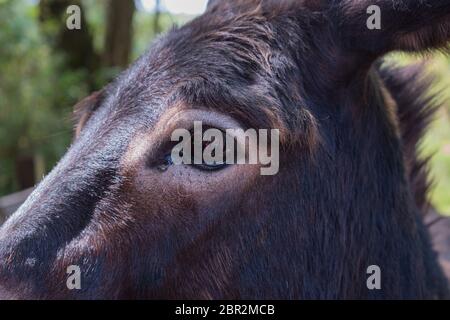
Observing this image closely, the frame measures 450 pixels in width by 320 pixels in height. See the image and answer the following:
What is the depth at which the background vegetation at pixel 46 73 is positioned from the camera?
9.41m

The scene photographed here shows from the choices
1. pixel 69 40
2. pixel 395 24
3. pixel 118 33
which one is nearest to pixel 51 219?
pixel 395 24

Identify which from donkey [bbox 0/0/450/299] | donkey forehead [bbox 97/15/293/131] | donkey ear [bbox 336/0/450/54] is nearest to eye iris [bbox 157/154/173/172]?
donkey [bbox 0/0/450/299]

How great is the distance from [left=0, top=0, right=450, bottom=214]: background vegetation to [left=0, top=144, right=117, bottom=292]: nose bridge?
6.05 meters

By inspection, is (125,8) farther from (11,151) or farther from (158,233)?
(158,233)

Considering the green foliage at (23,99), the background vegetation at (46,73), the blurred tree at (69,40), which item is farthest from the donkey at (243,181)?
the blurred tree at (69,40)

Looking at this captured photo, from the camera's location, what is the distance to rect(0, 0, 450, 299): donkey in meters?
2.26

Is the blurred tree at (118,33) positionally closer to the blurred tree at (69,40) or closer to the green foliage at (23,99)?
the blurred tree at (69,40)

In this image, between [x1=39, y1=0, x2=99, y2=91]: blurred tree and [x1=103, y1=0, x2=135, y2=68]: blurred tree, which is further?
[x1=39, y1=0, x2=99, y2=91]: blurred tree

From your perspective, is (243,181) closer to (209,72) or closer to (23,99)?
(209,72)

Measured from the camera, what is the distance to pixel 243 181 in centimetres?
237

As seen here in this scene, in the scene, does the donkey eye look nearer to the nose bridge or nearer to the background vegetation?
the nose bridge

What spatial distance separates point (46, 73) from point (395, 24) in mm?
8591

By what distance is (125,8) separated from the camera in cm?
1071
